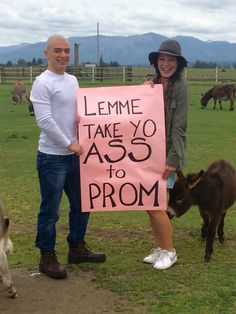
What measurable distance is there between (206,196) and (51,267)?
5.99ft

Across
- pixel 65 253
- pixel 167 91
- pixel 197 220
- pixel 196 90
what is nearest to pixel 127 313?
pixel 65 253

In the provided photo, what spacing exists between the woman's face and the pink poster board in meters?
0.16

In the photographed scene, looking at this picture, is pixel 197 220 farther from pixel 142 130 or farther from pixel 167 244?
pixel 142 130

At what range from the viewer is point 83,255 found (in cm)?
606

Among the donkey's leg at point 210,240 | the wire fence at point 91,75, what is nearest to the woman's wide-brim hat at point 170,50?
the donkey's leg at point 210,240

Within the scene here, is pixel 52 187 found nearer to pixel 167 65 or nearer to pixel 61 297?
pixel 61 297

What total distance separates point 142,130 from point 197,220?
2.53m

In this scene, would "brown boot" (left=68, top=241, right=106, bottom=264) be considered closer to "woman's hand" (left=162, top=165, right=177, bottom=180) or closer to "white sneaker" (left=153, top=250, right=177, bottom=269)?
"white sneaker" (left=153, top=250, right=177, bottom=269)

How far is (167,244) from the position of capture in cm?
596

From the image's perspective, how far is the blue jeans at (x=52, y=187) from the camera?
5547 mm

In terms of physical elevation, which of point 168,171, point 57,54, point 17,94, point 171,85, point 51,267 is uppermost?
point 57,54

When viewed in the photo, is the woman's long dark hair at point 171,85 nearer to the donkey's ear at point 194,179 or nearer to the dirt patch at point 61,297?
the donkey's ear at point 194,179

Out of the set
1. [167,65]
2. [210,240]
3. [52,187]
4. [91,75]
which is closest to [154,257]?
[210,240]

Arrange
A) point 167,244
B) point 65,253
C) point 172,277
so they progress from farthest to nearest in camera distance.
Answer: point 65,253, point 167,244, point 172,277
